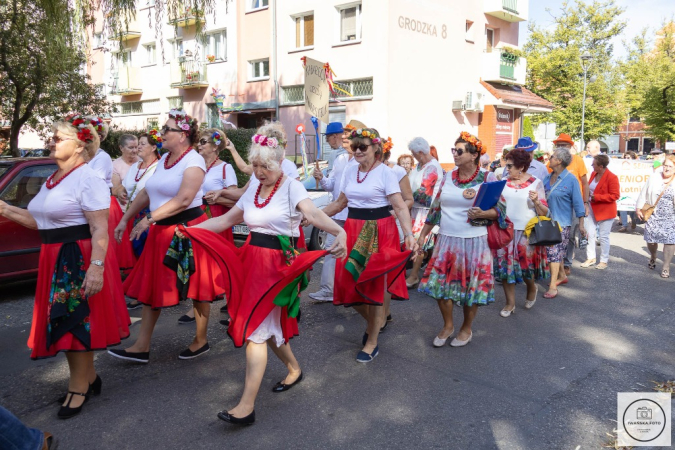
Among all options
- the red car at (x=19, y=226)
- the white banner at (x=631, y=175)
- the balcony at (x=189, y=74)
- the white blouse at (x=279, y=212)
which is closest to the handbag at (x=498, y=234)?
the white blouse at (x=279, y=212)

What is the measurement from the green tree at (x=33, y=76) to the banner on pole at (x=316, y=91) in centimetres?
386

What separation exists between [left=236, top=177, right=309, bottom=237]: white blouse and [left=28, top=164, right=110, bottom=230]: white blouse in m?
0.99

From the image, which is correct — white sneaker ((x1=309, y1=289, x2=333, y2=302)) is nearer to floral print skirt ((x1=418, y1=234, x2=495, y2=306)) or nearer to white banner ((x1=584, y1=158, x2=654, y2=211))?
floral print skirt ((x1=418, y1=234, x2=495, y2=306))

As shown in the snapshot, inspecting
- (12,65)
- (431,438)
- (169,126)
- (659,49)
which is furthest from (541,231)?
(659,49)

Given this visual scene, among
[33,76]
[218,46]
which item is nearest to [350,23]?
[218,46]

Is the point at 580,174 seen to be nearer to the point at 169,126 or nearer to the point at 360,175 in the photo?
the point at 360,175

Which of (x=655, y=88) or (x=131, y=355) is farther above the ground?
(x=655, y=88)

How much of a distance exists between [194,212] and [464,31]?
23871 mm

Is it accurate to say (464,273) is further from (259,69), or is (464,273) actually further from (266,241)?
(259,69)

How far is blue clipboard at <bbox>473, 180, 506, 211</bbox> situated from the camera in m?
4.98

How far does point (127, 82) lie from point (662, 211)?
27.8 m

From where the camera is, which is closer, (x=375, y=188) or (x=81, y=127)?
(x=81, y=127)

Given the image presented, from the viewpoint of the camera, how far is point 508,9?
2733 cm

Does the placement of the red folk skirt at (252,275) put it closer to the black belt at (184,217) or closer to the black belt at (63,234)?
the black belt at (63,234)
